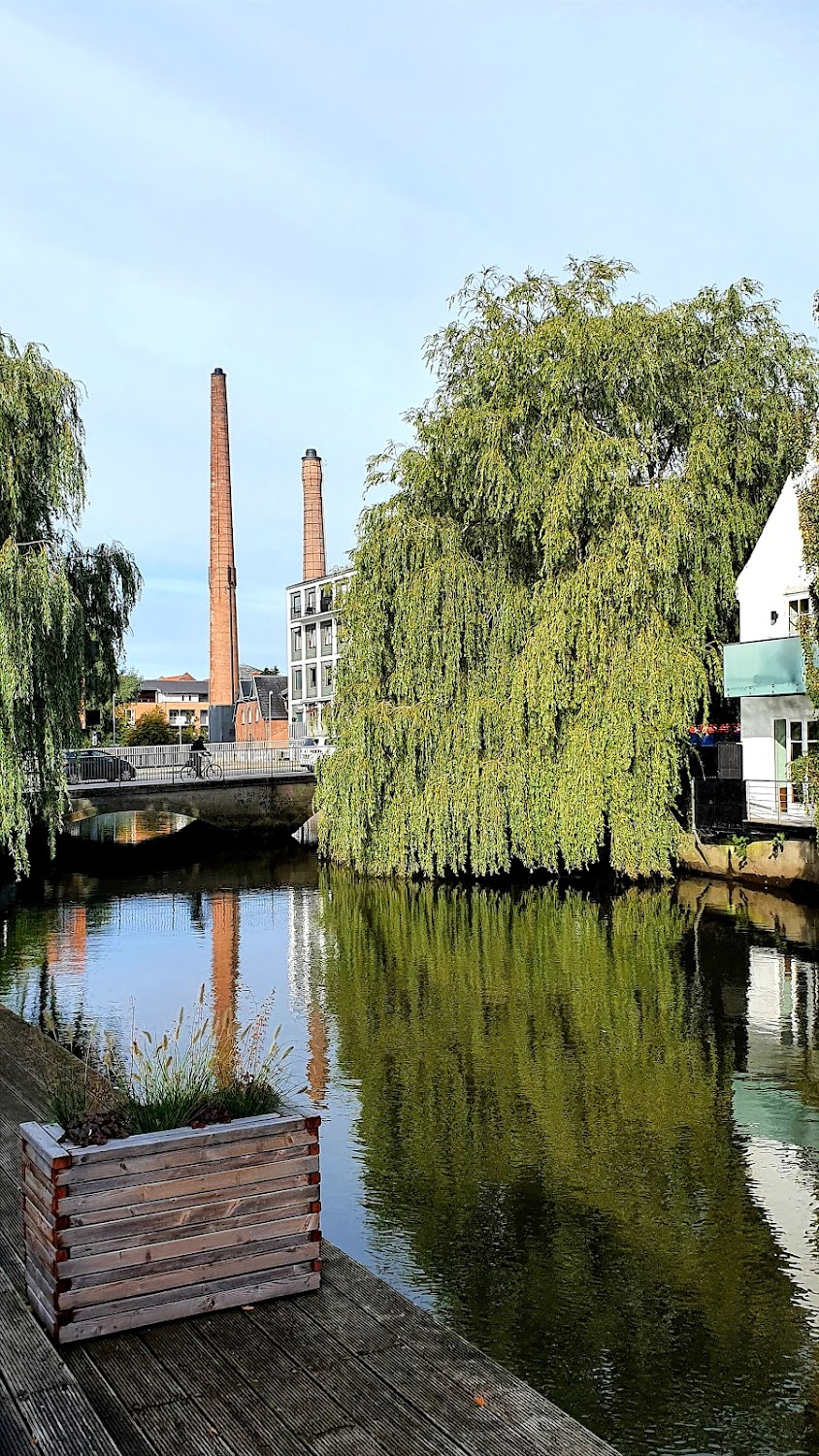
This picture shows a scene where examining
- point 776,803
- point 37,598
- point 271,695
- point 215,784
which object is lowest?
point 776,803

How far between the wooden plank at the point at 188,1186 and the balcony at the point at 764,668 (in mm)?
22585

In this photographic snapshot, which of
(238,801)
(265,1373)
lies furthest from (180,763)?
(265,1373)

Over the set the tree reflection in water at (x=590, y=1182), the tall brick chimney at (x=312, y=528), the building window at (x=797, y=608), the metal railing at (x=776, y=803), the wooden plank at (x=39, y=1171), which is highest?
the tall brick chimney at (x=312, y=528)

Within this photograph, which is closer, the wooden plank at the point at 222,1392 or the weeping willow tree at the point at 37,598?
the wooden plank at the point at 222,1392

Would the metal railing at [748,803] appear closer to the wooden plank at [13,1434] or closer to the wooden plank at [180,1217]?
the wooden plank at [180,1217]

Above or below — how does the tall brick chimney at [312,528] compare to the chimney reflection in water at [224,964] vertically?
above

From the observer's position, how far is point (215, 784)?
41.4 metres

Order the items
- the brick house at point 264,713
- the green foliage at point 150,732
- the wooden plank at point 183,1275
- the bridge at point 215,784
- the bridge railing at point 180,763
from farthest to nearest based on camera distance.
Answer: the green foliage at point 150,732, the brick house at point 264,713, the bridge railing at point 180,763, the bridge at point 215,784, the wooden plank at point 183,1275

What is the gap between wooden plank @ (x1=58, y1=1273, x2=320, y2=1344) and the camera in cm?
522

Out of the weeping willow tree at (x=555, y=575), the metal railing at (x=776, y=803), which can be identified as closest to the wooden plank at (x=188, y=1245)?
the weeping willow tree at (x=555, y=575)

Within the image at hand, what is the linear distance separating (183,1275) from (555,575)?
22.1 meters

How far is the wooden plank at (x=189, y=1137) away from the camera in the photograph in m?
5.16

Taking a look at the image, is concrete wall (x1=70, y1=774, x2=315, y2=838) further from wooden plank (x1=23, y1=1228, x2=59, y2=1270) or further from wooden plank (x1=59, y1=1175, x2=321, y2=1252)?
wooden plank (x1=59, y1=1175, x2=321, y2=1252)

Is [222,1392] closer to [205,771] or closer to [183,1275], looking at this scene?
[183,1275]
